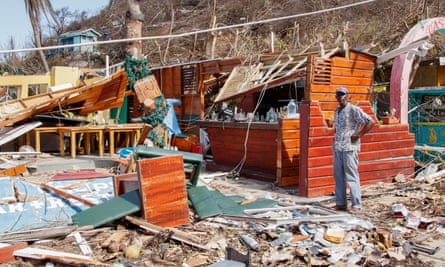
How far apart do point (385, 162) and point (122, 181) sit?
4.82 m

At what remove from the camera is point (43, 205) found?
629cm

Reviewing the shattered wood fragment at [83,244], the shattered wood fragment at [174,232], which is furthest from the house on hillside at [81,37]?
the shattered wood fragment at [83,244]

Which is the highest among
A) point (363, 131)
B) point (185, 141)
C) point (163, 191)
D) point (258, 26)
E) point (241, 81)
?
point (258, 26)

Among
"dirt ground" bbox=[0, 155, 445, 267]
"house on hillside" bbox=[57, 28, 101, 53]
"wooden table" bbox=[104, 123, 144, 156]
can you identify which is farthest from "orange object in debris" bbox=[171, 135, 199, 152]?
"house on hillside" bbox=[57, 28, 101, 53]

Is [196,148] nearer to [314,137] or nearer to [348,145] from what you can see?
[314,137]

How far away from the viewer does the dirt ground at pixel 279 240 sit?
14.2 ft

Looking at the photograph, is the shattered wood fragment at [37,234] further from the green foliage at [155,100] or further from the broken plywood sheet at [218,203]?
the green foliage at [155,100]

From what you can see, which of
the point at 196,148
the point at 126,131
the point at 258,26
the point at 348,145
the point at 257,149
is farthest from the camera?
the point at 258,26

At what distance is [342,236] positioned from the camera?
4.83m

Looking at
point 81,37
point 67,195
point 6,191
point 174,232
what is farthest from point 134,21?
point 81,37

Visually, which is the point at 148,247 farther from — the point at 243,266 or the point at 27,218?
the point at 27,218

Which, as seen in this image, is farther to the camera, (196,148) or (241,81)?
(196,148)

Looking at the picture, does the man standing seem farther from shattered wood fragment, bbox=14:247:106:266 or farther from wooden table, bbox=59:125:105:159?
wooden table, bbox=59:125:105:159

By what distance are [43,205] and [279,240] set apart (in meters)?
3.50
